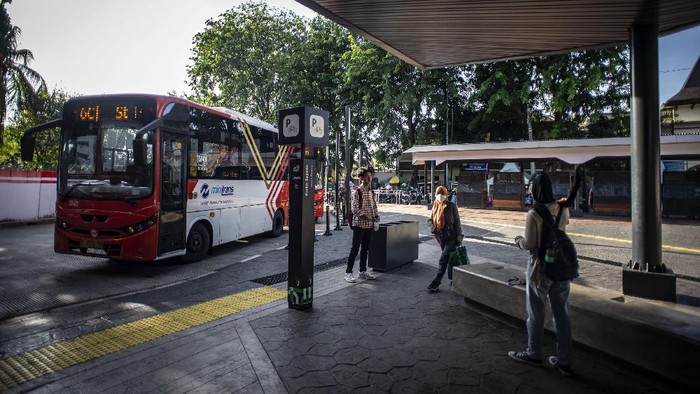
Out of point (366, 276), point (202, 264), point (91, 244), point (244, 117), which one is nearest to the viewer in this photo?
point (366, 276)

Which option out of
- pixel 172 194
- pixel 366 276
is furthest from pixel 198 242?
pixel 366 276

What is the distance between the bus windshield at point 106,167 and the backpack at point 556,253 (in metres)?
6.56

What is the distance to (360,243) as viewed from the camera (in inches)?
281

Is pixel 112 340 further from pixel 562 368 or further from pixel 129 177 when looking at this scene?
pixel 562 368

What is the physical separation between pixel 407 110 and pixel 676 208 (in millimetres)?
15088

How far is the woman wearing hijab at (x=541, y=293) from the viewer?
3504mm

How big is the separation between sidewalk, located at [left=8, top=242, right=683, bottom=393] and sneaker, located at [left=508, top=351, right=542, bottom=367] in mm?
63

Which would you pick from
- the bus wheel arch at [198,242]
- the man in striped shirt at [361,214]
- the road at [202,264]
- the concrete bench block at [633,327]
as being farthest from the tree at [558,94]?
the concrete bench block at [633,327]

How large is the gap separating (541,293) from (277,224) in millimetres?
10137

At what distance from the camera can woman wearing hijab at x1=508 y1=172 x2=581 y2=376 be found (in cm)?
350

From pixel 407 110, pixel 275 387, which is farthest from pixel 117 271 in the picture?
pixel 407 110

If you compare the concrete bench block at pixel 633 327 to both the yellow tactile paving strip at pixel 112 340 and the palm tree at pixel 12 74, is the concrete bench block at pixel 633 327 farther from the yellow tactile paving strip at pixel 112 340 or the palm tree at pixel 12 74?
the palm tree at pixel 12 74

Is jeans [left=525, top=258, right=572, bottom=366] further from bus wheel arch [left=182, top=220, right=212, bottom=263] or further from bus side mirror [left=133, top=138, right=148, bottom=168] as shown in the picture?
bus wheel arch [left=182, top=220, right=212, bottom=263]

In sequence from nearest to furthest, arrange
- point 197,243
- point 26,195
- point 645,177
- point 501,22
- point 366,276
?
1. point 645,177
2. point 501,22
3. point 366,276
4. point 197,243
5. point 26,195
